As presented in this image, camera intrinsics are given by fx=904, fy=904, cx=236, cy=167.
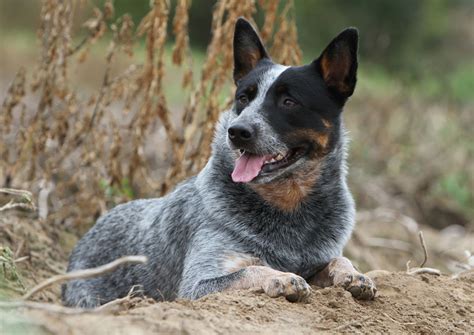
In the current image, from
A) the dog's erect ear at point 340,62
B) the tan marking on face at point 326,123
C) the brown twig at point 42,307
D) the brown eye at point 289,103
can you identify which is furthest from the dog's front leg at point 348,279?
the brown twig at point 42,307

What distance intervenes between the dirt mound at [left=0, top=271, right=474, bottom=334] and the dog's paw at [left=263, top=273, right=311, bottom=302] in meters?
0.04

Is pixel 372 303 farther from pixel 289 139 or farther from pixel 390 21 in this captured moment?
pixel 390 21

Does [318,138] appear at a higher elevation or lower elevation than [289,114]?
lower

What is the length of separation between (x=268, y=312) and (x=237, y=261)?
0.93 meters

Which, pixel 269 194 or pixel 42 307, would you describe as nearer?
pixel 42 307

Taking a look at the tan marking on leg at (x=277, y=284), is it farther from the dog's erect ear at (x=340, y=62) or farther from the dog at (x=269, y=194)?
the dog's erect ear at (x=340, y=62)

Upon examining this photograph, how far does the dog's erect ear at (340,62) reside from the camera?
5.77m

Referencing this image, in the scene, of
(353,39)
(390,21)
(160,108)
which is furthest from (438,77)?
(353,39)

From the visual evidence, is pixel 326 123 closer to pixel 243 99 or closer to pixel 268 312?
pixel 243 99

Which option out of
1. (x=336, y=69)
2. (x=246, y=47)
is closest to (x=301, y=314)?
(x=336, y=69)

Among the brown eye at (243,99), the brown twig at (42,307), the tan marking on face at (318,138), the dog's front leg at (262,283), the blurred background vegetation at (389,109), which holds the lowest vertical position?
the blurred background vegetation at (389,109)

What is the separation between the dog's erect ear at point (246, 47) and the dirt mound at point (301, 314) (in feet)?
5.54

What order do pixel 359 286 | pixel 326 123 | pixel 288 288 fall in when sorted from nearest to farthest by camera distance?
pixel 288 288 → pixel 359 286 → pixel 326 123

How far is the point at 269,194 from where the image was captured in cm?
577
